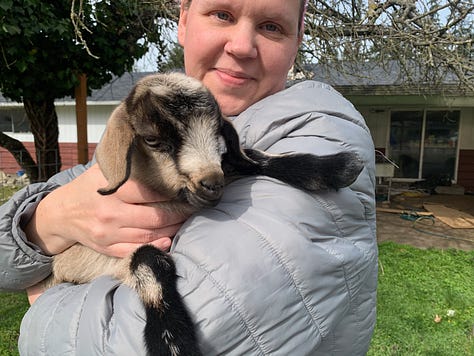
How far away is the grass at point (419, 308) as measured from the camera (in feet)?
13.7

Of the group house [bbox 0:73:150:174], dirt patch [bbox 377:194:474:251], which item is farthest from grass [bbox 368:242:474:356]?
house [bbox 0:73:150:174]

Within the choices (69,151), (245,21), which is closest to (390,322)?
(245,21)

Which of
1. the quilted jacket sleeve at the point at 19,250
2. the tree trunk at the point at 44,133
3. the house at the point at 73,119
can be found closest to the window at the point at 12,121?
the house at the point at 73,119

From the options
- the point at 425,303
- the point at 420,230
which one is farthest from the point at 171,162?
the point at 420,230

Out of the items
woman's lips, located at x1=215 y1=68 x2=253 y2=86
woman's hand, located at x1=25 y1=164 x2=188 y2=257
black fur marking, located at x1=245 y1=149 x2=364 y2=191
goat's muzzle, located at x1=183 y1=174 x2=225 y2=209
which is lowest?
woman's hand, located at x1=25 y1=164 x2=188 y2=257

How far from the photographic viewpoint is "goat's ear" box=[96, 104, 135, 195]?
1.49 meters

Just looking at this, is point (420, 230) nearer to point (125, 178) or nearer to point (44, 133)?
point (44, 133)

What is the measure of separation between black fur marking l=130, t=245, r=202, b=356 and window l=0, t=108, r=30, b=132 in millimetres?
19917

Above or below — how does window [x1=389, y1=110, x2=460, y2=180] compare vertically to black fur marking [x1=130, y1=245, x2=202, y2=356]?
below

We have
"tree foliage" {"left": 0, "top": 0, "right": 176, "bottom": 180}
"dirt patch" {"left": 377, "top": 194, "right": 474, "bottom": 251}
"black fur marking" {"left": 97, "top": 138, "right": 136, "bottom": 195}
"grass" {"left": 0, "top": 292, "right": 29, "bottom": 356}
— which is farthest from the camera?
"dirt patch" {"left": 377, "top": 194, "right": 474, "bottom": 251}

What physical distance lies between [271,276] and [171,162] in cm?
71

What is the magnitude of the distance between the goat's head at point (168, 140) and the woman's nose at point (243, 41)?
20 centimetres

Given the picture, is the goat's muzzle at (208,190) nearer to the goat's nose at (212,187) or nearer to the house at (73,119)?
the goat's nose at (212,187)

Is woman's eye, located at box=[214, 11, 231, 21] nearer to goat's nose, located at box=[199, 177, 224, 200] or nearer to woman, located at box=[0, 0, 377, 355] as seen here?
woman, located at box=[0, 0, 377, 355]
